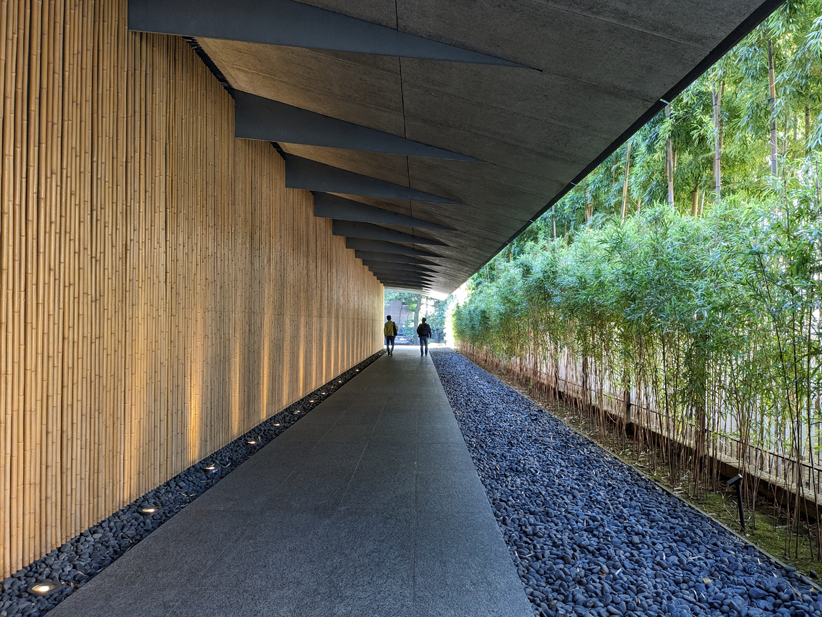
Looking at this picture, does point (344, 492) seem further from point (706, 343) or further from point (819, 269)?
point (819, 269)

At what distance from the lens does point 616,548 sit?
2.52m

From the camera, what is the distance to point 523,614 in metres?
1.71

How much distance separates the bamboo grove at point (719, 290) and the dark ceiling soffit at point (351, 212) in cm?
235

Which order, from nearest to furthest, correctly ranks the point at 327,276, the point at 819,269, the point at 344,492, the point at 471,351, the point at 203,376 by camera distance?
the point at 819,269 < the point at 344,492 < the point at 203,376 < the point at 327,276 < the point at 471,351

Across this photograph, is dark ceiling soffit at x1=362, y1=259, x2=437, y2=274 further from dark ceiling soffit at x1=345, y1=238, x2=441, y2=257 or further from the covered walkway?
the covered walkway

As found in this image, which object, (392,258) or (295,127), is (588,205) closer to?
(392,258)

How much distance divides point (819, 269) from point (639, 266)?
1521mm

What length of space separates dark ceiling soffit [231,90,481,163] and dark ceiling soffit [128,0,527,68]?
156cm

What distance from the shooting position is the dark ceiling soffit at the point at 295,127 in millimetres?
4312

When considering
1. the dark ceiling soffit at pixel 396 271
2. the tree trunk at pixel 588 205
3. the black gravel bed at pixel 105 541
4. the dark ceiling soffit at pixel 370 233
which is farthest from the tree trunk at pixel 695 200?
the black gravel bed at pixel 105 541

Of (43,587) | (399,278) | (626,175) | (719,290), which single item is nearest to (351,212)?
(719,290)

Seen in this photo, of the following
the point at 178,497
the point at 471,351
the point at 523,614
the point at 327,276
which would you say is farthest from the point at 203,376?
the point at 471,351

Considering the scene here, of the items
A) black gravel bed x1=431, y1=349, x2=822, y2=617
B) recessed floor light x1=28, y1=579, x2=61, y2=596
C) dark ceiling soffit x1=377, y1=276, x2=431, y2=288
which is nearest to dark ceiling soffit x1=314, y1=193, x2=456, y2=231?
black gravel bed x1=431, y1=349, x2=822, y2=617

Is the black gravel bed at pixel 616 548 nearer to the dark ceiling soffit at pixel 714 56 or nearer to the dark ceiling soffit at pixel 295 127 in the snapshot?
the dark ceiling soffit at pixel 714 56
